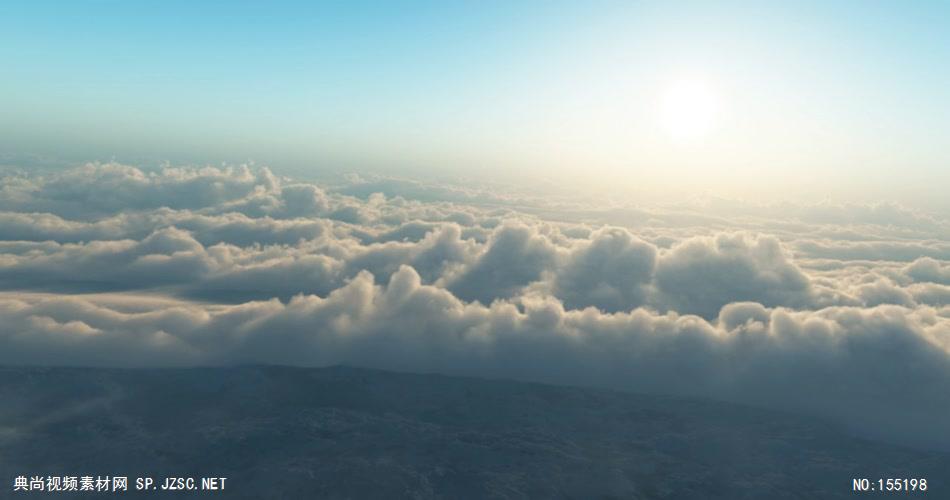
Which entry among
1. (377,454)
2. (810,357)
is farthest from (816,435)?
(377,454)

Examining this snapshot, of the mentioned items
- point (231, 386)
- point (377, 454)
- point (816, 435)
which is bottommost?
point (816, 435)

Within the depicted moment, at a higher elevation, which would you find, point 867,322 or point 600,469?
point 867,322

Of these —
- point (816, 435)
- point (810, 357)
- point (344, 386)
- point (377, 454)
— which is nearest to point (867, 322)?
point (810, 357)

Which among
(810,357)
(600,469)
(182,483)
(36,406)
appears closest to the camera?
(182,483)

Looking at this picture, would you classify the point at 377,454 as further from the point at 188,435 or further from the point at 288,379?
the point at 288,379

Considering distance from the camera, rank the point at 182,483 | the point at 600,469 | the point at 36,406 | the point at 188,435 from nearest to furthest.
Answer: the point at 182,483
the point at 600,469
the point at 188,435
the point at 36,406

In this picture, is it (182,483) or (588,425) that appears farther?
(588,425)

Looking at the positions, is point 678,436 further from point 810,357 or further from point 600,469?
point 810,357
